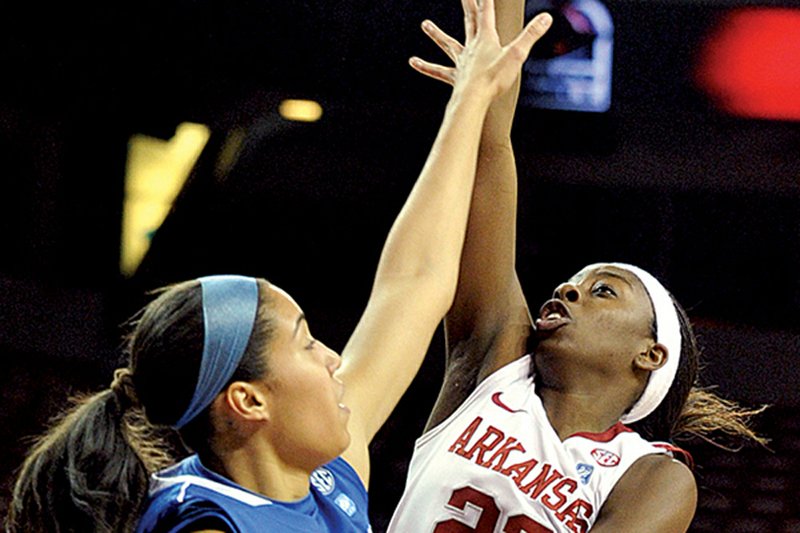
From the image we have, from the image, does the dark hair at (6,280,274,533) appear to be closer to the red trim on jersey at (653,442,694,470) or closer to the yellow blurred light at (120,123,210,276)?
the red trim on jersey at (653,442,694,470)

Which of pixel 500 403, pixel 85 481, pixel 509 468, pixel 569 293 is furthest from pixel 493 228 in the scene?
pixel 85 481

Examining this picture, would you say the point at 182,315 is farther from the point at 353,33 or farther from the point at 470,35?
the point at 353,33

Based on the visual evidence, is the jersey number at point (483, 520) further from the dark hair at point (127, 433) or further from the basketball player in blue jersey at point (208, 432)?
the dark hair at point (127, 433)

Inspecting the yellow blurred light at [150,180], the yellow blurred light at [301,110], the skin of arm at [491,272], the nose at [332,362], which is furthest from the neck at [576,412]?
the yellow blurred light at [150,180]

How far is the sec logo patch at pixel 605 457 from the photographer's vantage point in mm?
2021

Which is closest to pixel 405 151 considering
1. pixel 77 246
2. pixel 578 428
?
pixel 77 246

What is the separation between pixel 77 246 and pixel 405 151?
154 centimetres

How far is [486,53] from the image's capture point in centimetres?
192

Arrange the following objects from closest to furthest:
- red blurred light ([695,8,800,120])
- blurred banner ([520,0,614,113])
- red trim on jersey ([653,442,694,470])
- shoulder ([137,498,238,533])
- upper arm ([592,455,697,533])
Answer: shoulder ([137,498,238,533]), upper arm ([592,455,697,533]), red trim on jersey ([653,442,694,470]), red blurred light ([695,8,800,120]), blurred banner ([520,0,614,113])

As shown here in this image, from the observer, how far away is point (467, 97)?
189 centimetres

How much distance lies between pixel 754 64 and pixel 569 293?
2908 millimetres

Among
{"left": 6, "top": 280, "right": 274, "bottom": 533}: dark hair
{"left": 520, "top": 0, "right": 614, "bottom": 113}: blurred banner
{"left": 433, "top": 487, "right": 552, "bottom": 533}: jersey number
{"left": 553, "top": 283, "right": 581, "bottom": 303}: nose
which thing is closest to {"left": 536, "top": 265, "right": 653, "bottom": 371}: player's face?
{"left": 553, "top": 283, "right": 581, "bottom": 303}: nose

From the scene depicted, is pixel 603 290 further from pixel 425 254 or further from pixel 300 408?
pixel 300 408

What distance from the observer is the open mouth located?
2.08 metres
